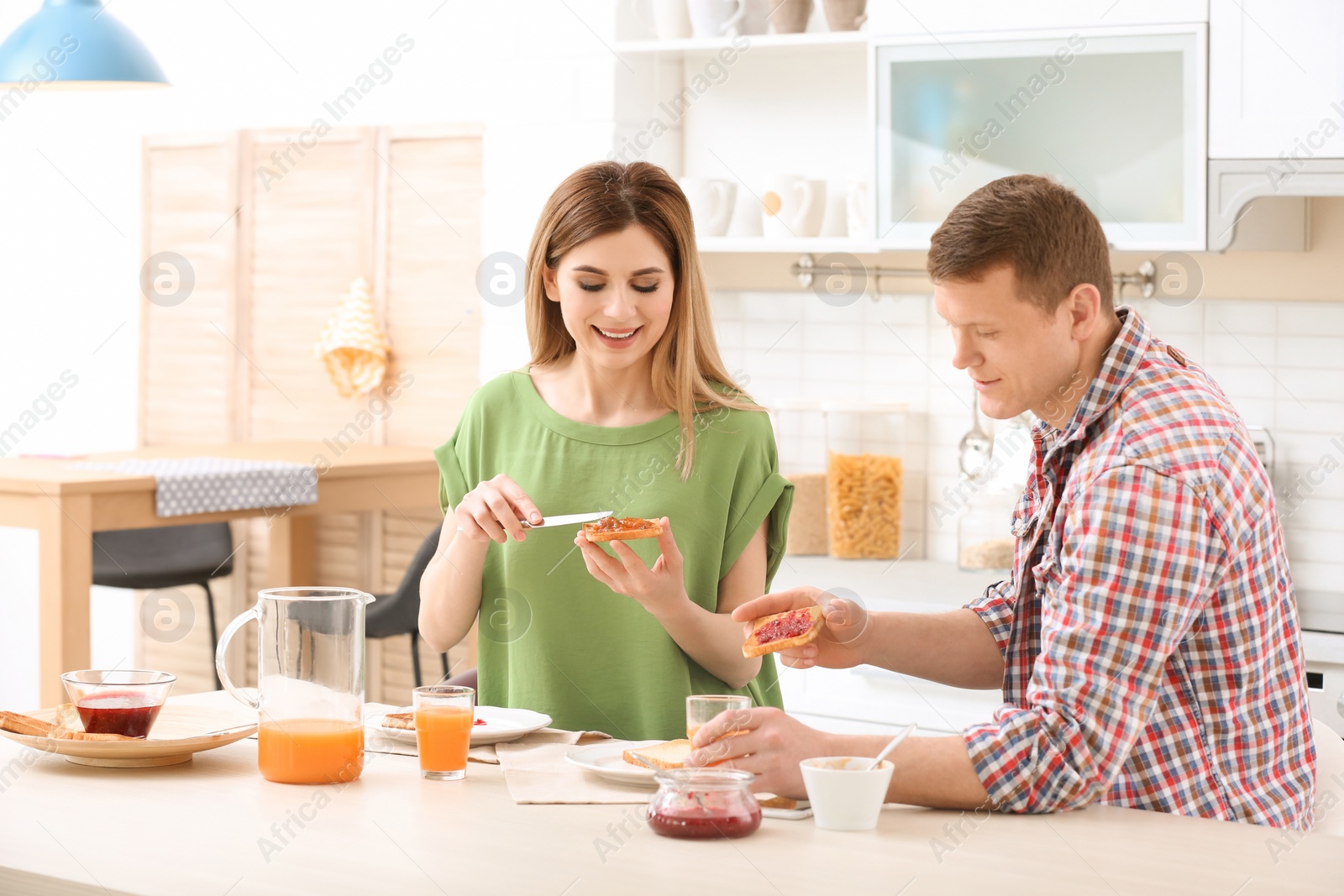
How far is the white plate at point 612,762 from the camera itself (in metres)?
1.49

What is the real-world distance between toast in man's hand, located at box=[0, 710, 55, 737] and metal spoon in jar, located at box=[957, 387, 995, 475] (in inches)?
88.0

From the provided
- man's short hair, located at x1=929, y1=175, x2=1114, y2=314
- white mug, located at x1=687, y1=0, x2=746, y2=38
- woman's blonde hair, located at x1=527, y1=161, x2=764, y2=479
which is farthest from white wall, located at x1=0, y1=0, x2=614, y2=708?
man's short hair, located at x1=929, y1=175, x2=1114, y2=314

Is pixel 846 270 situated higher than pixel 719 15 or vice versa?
pixel 719 15

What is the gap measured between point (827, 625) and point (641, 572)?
0.25m

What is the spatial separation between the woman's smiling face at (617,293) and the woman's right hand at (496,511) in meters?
0.27

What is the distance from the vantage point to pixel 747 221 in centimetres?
339

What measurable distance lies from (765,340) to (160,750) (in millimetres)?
2292

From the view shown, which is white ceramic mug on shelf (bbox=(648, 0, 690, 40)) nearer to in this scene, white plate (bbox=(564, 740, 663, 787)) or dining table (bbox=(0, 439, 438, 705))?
dining table (bbox=(0, 439, 438, 705))

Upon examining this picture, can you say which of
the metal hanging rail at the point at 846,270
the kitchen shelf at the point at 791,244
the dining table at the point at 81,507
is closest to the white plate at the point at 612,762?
the kitchen shelf at the point at 791,244

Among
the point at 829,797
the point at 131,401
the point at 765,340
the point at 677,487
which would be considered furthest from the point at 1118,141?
the point at 131,401

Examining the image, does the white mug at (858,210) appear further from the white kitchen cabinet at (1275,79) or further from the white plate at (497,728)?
the white plate at (497,728)

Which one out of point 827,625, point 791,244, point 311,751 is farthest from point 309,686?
point 791,244

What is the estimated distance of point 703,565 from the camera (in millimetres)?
1985

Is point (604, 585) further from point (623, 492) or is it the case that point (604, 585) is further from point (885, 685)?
point (885, 685)
